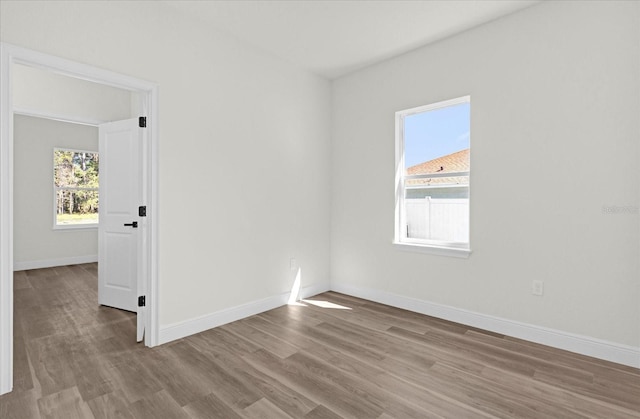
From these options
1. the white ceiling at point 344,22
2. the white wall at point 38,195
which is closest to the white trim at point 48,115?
the white wall at point 38,195

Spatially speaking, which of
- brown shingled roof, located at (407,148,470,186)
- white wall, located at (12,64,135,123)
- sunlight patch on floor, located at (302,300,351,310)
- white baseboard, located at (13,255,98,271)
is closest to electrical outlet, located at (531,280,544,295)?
brown shingled roof, located at (407,148,470,186)

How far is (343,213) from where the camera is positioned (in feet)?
13.9

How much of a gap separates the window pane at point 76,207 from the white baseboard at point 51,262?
2.19ft

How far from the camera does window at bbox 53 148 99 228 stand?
6043mm

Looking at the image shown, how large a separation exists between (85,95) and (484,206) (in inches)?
201

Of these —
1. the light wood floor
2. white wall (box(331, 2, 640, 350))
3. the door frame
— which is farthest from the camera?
white wall (box(331, 2, 640, 350))

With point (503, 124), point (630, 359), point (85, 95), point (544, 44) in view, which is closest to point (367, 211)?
point (503, 124)

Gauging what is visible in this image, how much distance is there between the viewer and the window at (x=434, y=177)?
10.7 ft

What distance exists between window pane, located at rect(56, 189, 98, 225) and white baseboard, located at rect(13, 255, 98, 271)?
0.67 metres

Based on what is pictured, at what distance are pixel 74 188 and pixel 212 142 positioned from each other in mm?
4831

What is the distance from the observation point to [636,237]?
7.67 ft

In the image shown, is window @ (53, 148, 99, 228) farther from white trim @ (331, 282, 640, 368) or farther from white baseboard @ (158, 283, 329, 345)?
white trim @ (331, 282, 640, 368)

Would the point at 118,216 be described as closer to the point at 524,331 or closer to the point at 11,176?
the point at 11,176

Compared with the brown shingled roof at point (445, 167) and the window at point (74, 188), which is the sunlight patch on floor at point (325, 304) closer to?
the brown shingled roof at point (445, 167)
